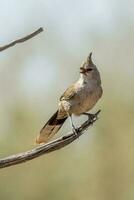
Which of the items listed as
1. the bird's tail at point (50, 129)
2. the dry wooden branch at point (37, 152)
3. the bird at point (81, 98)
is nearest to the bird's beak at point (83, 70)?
the bird at point (81, 98)

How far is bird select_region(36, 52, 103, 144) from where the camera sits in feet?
15.1

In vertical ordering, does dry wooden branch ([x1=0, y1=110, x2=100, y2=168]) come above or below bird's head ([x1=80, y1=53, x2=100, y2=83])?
below

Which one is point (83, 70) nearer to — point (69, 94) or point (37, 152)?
point (69, 94)

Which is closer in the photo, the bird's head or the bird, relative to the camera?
the bird

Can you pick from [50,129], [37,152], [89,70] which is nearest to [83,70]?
[89,70]

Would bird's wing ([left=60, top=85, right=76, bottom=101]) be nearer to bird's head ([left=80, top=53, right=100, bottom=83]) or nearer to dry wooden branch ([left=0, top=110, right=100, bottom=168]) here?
bird's head ([left=80, top=53, right=100, bottom=83])

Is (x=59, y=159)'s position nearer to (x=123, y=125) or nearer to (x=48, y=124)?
(x=123, y=125)

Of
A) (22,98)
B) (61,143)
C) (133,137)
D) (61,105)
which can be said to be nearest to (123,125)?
(133,137)

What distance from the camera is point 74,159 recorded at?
1492 centimetres

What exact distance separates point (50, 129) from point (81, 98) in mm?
454

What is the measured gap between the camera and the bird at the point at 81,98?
15.1ft

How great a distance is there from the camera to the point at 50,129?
4.39 metres

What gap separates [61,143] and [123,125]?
12.3 metres

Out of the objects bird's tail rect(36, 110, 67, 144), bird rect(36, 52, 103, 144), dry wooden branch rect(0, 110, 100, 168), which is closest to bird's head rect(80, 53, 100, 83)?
bird rect(36, 52, 103, 144)
